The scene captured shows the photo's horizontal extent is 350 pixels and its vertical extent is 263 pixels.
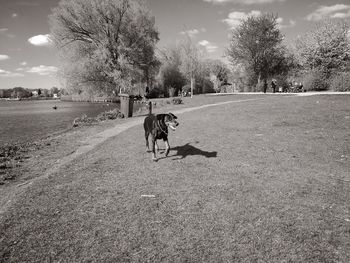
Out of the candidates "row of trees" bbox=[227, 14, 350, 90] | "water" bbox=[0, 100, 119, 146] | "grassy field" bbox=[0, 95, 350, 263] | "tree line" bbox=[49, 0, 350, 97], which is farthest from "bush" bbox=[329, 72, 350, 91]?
"water" bbox=[0, 100, 119, 146]

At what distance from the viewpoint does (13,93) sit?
15375 centimetres

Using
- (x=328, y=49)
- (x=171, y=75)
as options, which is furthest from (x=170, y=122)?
(x=171, y=75)

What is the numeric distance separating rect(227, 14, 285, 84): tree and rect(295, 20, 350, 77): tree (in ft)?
16.6

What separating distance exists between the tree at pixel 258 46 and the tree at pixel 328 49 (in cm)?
507

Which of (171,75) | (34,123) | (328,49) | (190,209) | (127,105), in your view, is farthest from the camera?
(171,75)

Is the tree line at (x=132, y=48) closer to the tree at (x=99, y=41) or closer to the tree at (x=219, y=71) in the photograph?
the tree at (x=99, y=41)

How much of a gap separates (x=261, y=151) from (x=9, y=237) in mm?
7357

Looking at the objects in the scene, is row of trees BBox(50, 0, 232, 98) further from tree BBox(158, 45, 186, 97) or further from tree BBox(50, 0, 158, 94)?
tree BBox(158, 45, 186, 97)

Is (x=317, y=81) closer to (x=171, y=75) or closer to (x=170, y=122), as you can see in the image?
(x=171, y=75)

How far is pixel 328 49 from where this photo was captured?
4972cm

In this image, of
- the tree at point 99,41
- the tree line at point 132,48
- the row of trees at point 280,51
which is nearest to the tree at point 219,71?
the row of trees at point 280,51

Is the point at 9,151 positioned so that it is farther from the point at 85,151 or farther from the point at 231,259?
the point at 231,259

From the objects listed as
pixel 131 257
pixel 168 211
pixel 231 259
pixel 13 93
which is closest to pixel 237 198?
pixel 168 211

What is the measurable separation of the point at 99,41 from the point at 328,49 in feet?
137
